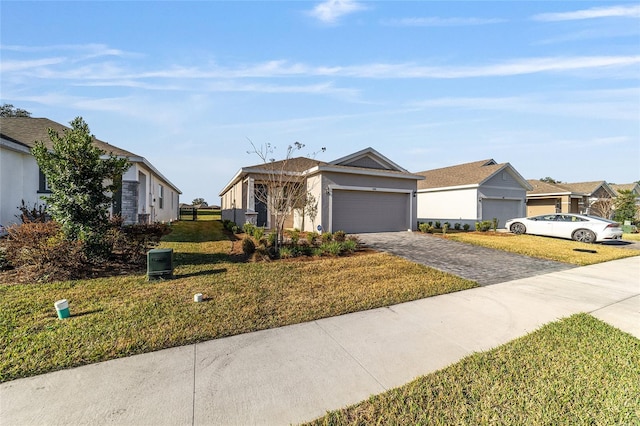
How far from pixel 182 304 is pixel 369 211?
38.8 feet

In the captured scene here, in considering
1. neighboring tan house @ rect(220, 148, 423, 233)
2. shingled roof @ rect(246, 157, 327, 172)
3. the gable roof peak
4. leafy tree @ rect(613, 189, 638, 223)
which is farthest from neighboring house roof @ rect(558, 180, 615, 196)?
shingled roof @ rect(246, 157, 327, 172)

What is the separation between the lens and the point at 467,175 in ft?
70.1

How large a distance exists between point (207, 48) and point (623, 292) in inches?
507

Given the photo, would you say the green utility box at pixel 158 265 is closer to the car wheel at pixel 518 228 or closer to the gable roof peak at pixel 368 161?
the gable roof peak at pixel 368 161

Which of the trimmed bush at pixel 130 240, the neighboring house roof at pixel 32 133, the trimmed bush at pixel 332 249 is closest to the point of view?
the trimmed bush at pixel 130 240

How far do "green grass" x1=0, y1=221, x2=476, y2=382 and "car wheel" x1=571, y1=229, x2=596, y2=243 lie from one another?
40.1 feet

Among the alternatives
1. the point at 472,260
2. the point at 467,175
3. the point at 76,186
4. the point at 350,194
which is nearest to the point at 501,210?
the point at 467,175

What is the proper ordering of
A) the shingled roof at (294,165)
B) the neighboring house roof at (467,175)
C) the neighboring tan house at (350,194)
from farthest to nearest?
1. the neighboring house roof at (467,175)
2. the shingled roof at (294,165)
3. the neighboring tan house at (350,194)

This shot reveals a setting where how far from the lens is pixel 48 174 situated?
6418mm

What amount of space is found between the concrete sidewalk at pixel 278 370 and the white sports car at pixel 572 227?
456 inches

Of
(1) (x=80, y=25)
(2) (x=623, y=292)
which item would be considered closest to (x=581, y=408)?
(2) (x=623, y=292)

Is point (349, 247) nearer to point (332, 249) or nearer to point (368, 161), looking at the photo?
point (332, 249)

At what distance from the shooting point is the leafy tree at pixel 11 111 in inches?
998

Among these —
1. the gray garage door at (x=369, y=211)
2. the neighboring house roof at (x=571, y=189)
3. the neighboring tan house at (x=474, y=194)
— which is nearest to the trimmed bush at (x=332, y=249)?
the gray garage door at (x=369, y=211)
